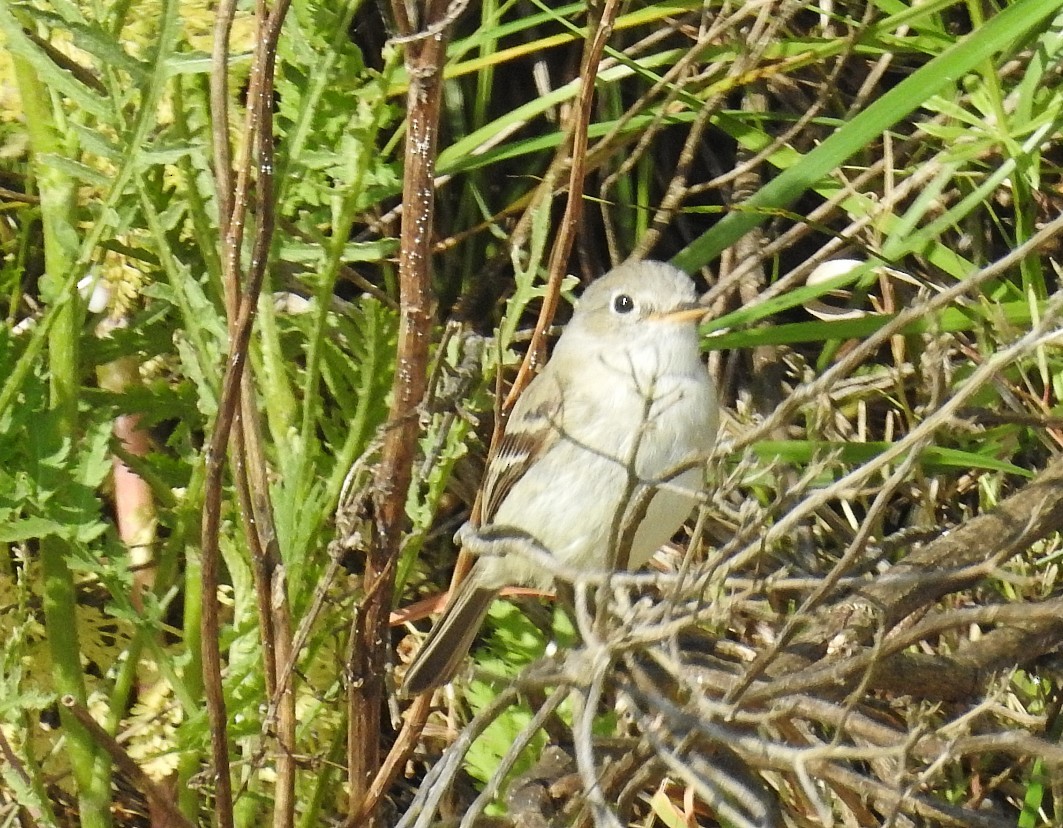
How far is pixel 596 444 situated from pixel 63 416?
119 cm

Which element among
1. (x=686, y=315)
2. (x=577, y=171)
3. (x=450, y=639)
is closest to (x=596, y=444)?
(x=686, y=315)

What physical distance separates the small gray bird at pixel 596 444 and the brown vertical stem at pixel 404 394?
380 millimetres

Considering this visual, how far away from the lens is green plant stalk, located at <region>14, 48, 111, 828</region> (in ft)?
9.16

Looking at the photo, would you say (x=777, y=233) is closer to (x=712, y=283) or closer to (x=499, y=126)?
(x=712, y=283)

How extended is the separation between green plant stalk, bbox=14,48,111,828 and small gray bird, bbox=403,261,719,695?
0.70m

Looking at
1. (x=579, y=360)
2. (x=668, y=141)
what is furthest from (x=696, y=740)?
(x=668, y=141)

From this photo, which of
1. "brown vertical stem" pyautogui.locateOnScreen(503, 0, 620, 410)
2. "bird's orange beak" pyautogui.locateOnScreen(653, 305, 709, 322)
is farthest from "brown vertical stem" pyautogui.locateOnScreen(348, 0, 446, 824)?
"bird's orange beak" pyautogui.locateOnScreen(653, 305, 709, 322)

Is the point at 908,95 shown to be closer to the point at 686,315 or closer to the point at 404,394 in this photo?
the point at 686,315

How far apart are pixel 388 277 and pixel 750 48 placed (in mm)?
1060

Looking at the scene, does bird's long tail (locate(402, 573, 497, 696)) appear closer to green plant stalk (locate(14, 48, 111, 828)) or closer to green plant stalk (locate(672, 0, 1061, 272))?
green plant stalk (locate(14, 48, 111, 828))

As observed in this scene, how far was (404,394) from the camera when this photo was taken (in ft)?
8.19

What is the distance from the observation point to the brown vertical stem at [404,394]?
232cm

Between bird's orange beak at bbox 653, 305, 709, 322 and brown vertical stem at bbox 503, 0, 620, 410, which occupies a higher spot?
brown vertical stem at bbox 503, 0, 620, 410

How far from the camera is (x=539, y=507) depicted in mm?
3393
